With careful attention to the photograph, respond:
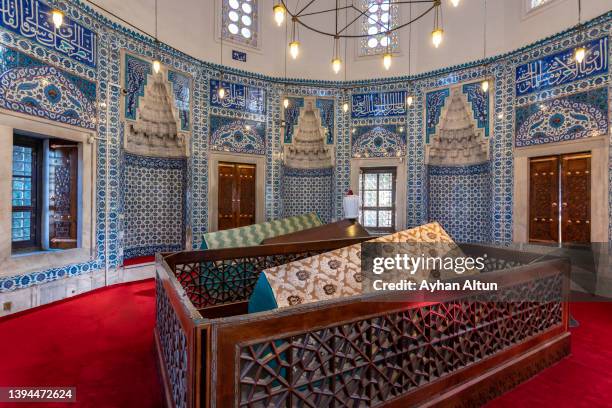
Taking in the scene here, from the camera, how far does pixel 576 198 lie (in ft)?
17.9

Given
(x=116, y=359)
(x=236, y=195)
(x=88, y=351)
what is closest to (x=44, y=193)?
(x=88, y=351)

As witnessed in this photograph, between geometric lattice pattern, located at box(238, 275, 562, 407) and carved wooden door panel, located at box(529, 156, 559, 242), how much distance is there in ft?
14.2

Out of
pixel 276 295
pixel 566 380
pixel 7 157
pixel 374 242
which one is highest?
pixel 7 157

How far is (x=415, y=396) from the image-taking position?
178 cm

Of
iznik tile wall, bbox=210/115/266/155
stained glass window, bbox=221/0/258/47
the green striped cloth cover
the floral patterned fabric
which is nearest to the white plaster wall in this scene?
stained glass window, bbox=221/0/258/47

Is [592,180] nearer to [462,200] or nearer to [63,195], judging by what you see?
[462,200]

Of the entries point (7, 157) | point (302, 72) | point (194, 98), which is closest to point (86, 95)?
point (7, 157)

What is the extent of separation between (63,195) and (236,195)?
3194 millimetres

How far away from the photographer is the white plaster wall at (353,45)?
18.5 ft

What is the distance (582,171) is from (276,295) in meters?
5.94

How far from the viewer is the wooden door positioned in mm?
7184

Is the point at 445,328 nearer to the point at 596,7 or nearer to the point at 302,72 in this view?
the point at 596,7

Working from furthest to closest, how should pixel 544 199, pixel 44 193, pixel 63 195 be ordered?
pixel 544 199 < pixel 63 195 < pixel 44 193

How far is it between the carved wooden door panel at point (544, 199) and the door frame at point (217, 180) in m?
5.24
